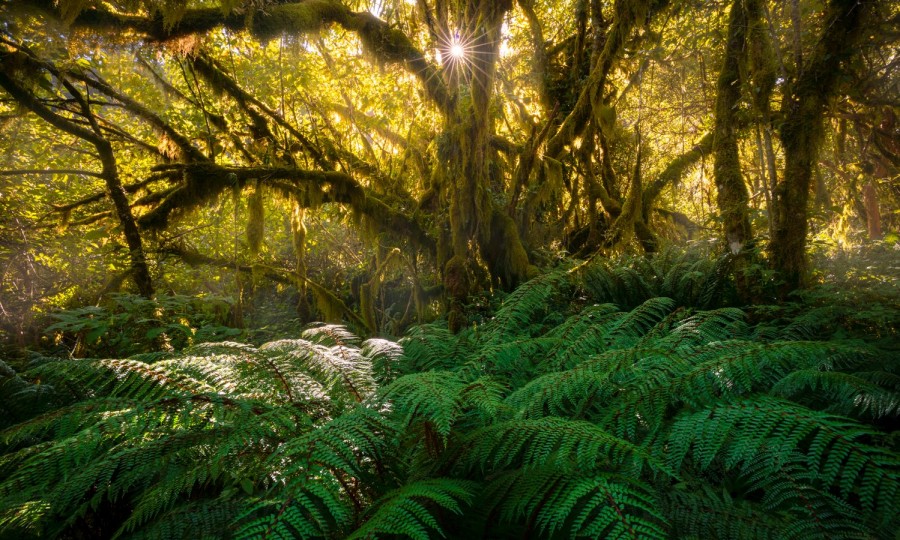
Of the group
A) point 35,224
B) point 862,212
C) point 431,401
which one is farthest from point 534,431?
point 862,212

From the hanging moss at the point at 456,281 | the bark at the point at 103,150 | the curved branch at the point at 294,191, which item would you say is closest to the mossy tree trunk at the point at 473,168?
the hanging moss at the point at 456,281

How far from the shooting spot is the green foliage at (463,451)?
47.5 inches

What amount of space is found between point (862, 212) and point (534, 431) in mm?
12115

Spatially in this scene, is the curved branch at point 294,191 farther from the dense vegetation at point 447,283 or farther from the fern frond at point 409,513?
the fern frond at point 409,513

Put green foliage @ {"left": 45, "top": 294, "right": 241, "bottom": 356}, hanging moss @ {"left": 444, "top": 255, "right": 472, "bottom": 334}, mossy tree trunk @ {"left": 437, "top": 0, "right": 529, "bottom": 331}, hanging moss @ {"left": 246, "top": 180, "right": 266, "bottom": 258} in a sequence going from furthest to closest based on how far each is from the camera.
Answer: hanging moss @ {"left": 246, "top": 180, "right": 266, "bottom": 258}, hanging moss @ {"left": 444, "top": 255, "right": 472, "bottom": 334}, mossy tree trunk @ {"left": 437, "top": 0, "right": 529, "bottom": 331}, green foliage @ {"left": 45, "top": 294, "right": 241, "bottom": 356}

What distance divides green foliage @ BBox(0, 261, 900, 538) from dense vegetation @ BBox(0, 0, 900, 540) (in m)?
0.01

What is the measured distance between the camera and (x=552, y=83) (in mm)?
7047

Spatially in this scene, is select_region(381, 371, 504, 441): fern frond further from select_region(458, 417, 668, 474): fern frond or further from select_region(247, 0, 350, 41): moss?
select_region(247, 0, 350, 41): moss

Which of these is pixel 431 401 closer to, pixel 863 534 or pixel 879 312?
pixel 863 534

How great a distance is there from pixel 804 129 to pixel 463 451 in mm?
3921

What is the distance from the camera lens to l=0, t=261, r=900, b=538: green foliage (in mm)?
1206

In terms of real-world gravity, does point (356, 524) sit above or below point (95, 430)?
below

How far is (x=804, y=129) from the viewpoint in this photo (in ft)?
11.7

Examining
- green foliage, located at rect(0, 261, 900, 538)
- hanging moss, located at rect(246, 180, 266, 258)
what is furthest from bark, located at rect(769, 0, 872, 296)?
hanging moss, located at rect(246, 180, 266, 258)
